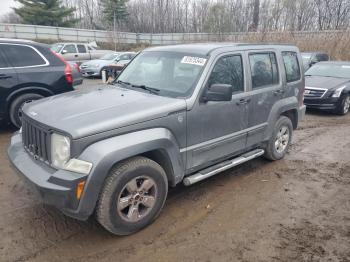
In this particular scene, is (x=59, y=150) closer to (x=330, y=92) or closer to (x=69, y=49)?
(x=330, y=92)

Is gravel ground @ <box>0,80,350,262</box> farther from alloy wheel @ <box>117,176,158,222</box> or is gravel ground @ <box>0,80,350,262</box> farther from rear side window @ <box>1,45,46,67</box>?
rear side window @ <box>1,45,46,67</box>

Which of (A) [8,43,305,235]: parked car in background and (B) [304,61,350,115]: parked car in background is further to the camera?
(B) [304,61,350,115]: parked car in background

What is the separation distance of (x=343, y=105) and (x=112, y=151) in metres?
8.60

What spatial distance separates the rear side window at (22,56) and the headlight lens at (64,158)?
4184mm

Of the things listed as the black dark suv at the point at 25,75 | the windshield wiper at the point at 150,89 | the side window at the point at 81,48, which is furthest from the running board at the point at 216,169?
the side window at the point at 81,48

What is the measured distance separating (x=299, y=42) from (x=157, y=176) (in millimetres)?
22330

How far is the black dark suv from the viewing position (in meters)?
6.36

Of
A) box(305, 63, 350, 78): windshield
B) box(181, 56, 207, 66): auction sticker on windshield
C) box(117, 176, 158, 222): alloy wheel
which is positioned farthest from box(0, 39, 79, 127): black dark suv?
box(305, 63, 350, 78): windshield

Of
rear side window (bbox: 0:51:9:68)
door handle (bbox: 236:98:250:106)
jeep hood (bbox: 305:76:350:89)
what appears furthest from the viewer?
jeep hood (bbox: 305:76:350:89)

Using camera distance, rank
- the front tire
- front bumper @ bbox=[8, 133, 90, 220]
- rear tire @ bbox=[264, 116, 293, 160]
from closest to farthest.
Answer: front bumper @ bbox=[8, 133, 90, 220] → the front tire → rear tire @ bbox=[264, 116, 293, 160]

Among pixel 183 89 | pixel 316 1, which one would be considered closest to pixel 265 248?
pixel 183 89

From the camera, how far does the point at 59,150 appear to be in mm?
3082

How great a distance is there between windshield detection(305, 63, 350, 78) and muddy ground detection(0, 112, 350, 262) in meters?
6.38

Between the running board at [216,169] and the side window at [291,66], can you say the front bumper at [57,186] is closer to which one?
the running board at [216,169]
